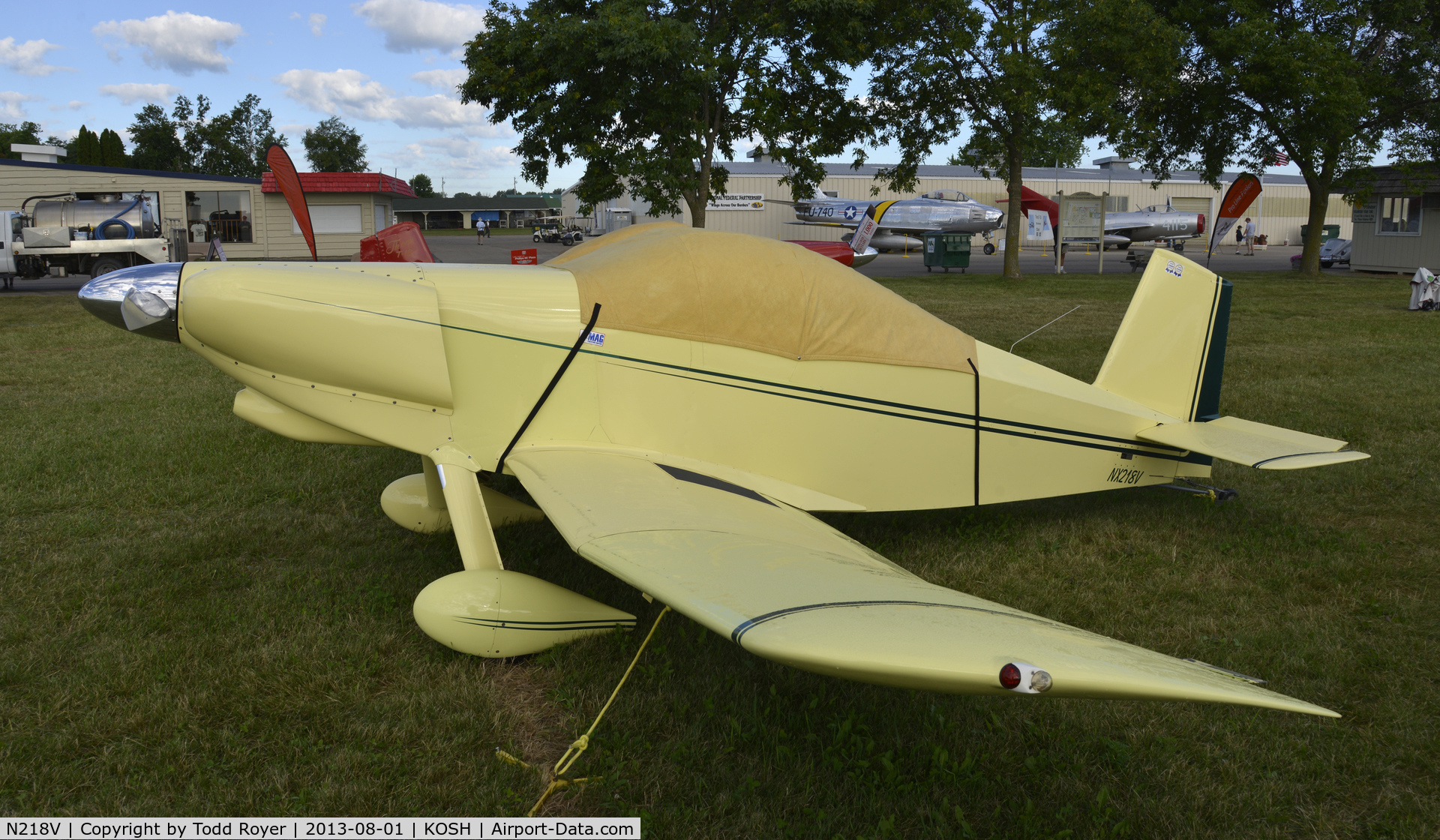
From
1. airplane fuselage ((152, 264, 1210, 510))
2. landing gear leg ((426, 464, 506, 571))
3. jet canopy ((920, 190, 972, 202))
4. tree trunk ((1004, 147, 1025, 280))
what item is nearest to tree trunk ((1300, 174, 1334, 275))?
tree trunk ((1004, 147, 1025, 280))

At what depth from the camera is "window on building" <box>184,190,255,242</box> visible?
30062 millimetres

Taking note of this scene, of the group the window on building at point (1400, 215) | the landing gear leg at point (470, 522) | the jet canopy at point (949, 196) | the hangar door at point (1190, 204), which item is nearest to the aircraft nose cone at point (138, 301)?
the landing gear leg at point (470, 522)

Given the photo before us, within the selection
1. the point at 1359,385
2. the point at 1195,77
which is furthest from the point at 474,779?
the point at 1195,77

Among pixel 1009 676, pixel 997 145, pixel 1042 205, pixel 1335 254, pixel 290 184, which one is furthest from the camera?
pixel 1335 254

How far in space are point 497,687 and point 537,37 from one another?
54.4ft

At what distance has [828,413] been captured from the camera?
4.30m

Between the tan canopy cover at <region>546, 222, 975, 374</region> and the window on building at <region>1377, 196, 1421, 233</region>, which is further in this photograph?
the window on building at <region>1377, 196, 1421, 233</region>

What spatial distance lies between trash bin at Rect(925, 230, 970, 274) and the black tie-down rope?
82.2 ft

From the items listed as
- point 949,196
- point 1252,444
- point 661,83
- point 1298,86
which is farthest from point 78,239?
point 949,196

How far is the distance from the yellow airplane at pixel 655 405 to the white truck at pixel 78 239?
20.1 metres

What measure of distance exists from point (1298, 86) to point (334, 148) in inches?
3703

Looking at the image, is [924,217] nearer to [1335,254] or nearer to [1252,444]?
[1335,254]

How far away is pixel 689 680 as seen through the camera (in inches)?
138

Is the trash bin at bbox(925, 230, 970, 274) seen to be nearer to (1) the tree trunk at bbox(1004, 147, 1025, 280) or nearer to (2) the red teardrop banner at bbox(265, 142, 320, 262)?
(1) the tree trunk at bbox(1004, 147, 1025, 280)
